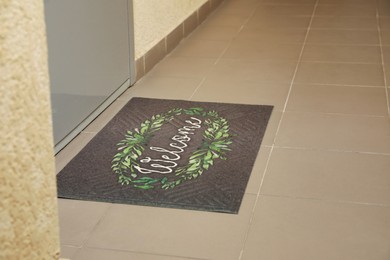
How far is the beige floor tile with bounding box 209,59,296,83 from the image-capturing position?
340 cm

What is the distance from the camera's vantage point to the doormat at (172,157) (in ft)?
7.18

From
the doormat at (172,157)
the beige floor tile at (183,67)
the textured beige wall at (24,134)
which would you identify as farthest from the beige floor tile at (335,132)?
the textured beige wall at (24,134)

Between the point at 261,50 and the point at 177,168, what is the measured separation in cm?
173

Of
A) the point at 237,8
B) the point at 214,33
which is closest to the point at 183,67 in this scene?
the point at 214,33

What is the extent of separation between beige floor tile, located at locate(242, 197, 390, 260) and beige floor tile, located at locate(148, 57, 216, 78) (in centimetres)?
148

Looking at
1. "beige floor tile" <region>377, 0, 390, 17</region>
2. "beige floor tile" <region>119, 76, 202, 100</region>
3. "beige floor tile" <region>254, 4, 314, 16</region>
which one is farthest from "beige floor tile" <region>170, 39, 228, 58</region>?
"beige floor tile" <region>377, 0, 390, 17</region>

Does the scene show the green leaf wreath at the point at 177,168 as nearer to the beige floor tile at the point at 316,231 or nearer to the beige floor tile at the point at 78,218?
the beige floor tile at the point at 78,218

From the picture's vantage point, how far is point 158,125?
2.79 m

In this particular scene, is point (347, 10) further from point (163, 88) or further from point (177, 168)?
point (177, 168)

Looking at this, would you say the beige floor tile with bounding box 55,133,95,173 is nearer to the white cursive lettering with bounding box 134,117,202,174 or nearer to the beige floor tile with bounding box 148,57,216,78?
the white cursive lettering with bounding box 134,117,202,174

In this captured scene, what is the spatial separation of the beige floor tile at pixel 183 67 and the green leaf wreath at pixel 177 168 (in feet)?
1.83

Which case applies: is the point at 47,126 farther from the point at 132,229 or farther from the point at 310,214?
the point at 310,214

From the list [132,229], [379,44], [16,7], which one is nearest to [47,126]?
[16,7]

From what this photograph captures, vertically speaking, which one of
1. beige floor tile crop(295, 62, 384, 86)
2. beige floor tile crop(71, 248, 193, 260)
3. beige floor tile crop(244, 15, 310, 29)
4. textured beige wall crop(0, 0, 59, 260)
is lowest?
beige floor tile crop(244, 15, 310, 29)
